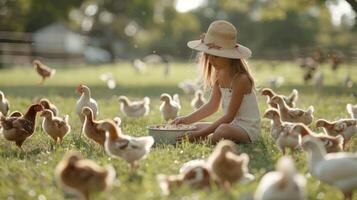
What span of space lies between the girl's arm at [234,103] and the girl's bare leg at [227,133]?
10 cm

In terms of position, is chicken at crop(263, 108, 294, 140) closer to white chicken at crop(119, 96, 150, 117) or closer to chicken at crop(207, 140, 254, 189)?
chicken at crop(207, 140, 254, 189)

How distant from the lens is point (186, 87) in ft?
57.4

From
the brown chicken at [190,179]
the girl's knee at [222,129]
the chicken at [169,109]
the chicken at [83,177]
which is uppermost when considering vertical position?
the chicken at [169,109]

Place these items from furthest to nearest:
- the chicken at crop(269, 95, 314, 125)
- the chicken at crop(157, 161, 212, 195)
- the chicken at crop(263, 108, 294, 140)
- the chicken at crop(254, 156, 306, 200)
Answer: the chicken at crop(269, 95, 314, 125)
the chicken at crop(263, 108, 294, 140)
the chicken at crop(157, 161, 212, 195)
the chicken at crop(254, 156, 306, 200)

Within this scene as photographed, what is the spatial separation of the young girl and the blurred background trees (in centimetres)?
3993

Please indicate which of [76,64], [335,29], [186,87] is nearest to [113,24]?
[76,64]

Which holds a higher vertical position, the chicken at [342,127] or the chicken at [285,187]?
the chicken at [342,127]

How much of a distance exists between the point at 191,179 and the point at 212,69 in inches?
147

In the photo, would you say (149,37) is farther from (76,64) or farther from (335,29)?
(76,64)

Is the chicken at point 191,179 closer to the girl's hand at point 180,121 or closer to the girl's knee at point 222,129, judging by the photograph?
the girl's knee at point 222,129

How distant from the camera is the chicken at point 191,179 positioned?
5.36 meters

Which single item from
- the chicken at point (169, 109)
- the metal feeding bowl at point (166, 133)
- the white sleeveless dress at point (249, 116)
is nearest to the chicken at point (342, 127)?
the white sleeveless dress at point (249, 116)

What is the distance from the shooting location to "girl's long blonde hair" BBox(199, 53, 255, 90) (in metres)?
8.49

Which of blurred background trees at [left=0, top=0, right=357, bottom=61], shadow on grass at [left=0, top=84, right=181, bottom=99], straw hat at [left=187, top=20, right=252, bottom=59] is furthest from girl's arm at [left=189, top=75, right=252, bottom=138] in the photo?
blurred background trees at [left=0, top=0, right=357, bottom=61]
